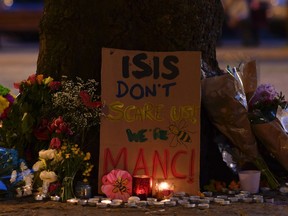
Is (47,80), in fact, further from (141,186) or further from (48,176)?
(141,186)

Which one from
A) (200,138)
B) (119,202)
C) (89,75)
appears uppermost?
(89,75)

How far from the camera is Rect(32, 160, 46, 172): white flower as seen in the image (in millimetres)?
5705

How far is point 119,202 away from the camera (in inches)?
216

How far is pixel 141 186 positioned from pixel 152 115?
0.49 meters

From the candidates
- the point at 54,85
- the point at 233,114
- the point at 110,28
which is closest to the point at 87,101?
the point at 54,85

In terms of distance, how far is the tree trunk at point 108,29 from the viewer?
588 cm

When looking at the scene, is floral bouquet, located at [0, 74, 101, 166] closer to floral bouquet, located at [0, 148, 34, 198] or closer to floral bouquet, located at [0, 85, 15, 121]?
floral bouquet, located at [0, 85, 15, 121]

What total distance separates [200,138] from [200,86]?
36 centimetres

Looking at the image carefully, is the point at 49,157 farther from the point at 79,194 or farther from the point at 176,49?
the point at 176,49

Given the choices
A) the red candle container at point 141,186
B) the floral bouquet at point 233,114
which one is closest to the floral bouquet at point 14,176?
the red candle container at point 141,186

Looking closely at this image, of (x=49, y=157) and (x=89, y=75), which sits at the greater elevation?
(x=89, y=75)

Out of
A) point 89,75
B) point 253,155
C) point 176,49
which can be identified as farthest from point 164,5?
point 253,155

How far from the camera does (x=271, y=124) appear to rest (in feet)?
19.7

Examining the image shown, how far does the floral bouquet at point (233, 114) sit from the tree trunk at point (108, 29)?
17cm
